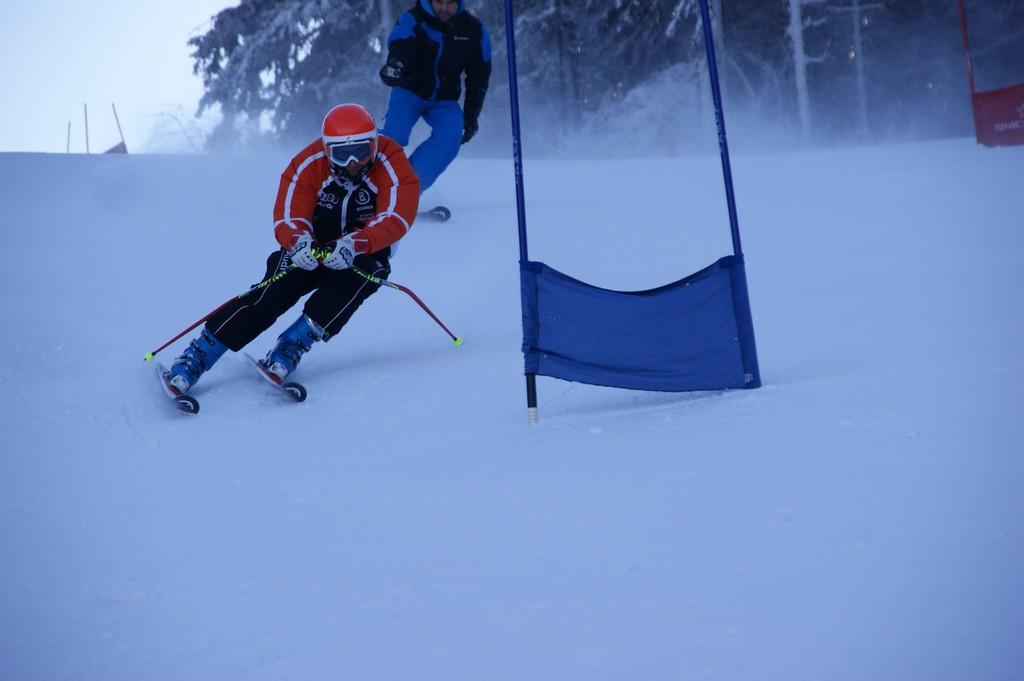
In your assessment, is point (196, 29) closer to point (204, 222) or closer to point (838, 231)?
point (204, 222)

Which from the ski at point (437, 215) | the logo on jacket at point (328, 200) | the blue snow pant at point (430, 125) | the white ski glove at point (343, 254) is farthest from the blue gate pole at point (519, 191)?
the ski at point (437, 215)

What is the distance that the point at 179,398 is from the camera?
12.1 ft

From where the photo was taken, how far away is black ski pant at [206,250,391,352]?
3.97m

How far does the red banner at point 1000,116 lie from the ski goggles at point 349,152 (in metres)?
8.54

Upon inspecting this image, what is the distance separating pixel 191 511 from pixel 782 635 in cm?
158

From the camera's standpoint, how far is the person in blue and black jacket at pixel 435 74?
18.3 ft

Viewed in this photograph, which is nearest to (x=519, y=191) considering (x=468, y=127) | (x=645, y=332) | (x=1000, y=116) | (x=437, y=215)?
(x=645, y=332)

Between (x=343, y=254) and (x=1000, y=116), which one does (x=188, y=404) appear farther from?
(x=1000, y=116)

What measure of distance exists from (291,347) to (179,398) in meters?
0.53

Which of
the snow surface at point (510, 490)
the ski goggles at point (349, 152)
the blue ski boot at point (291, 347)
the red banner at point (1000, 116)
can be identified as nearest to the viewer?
the snow surface at point (510, 490)

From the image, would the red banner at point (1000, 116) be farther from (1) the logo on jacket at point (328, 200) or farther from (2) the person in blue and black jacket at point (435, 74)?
(1) the logo on jacket at point (328, 200)

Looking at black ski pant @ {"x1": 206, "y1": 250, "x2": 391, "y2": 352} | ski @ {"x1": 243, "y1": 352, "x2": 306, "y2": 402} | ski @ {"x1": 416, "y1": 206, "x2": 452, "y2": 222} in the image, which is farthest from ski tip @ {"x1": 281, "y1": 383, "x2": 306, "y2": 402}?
ski @ {"x1": 416, "y1": 206, "x2": 452, "y2": 222}

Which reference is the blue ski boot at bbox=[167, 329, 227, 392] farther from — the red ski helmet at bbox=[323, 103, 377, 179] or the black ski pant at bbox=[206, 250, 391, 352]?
the red ski helmet at bbox=[323, 103, 377, 179]

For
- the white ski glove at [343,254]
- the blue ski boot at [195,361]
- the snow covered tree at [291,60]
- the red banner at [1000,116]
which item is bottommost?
the blue ski boot at [195,361]
